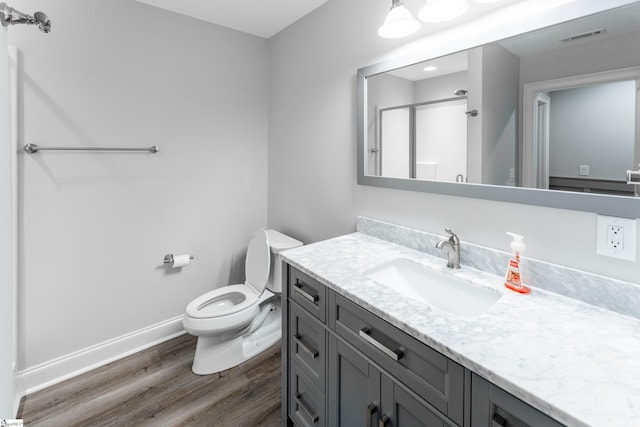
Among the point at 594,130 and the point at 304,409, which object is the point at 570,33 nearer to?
the point at 594,130

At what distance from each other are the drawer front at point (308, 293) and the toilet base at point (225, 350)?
34.8 inches

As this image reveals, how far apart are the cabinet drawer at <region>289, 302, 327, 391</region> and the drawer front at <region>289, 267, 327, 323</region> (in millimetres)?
33

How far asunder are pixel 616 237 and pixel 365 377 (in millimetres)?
891

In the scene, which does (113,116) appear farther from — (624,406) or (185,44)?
(624,406)

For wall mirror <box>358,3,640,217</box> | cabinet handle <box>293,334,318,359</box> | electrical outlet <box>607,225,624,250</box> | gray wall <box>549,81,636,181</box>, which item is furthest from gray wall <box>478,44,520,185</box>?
cabinet handle <box>293,334,318,359</box>

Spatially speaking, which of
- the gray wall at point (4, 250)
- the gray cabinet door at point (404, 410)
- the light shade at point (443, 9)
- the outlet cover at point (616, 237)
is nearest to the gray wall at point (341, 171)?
the outlet cover at point (616, 237)

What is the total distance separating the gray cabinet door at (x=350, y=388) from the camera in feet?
3.46

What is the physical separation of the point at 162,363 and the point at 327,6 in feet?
8.14

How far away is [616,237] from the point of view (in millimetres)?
1010

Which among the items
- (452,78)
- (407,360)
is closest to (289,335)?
(407,360)

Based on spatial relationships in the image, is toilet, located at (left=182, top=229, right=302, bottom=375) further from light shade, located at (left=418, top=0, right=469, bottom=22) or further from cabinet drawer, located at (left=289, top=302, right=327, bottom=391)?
light shade, located at (left=418, top=0, right=469, bottom=22)

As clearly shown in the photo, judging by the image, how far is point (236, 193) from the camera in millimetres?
2641

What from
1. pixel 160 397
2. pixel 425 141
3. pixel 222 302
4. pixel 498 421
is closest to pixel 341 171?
pixel 425 141

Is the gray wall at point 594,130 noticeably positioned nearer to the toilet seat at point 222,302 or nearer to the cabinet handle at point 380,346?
the cabinet handle at point 380,346
